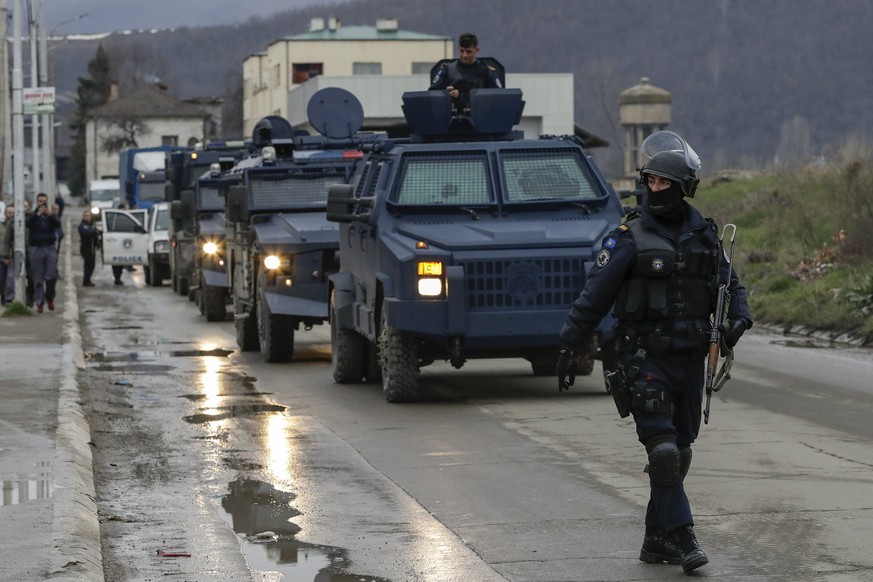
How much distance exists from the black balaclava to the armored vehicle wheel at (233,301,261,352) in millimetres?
12579

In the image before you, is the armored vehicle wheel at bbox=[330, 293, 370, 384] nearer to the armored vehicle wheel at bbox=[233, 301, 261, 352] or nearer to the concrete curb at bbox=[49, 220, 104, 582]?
the concrete curb at bbox=[49, 220, 104, 582]

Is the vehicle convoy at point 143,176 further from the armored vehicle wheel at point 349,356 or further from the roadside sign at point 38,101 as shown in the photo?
the armored vehicle wheel at point 349,356

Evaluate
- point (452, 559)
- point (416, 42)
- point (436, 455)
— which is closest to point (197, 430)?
point (436, 455)

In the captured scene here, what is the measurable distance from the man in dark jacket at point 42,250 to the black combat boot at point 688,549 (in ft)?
65.8

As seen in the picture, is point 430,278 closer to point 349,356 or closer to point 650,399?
point 349,356

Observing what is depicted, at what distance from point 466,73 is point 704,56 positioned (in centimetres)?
13255

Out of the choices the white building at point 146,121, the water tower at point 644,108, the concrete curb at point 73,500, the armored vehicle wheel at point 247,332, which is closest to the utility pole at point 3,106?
the armored vehicle wheel at point 247,332

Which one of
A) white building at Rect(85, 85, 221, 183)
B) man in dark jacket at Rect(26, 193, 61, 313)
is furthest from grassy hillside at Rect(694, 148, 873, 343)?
A: white building at Rect(85, 85, 221, 183)

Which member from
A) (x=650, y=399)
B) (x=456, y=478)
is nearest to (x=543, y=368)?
(x=456, y=478)

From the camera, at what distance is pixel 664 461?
7422 millimetres

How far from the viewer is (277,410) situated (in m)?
14.2

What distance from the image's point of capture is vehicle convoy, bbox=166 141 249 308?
25.5 metres

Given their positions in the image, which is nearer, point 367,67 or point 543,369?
point 543,369

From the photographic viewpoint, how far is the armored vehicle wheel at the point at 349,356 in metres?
15.9
